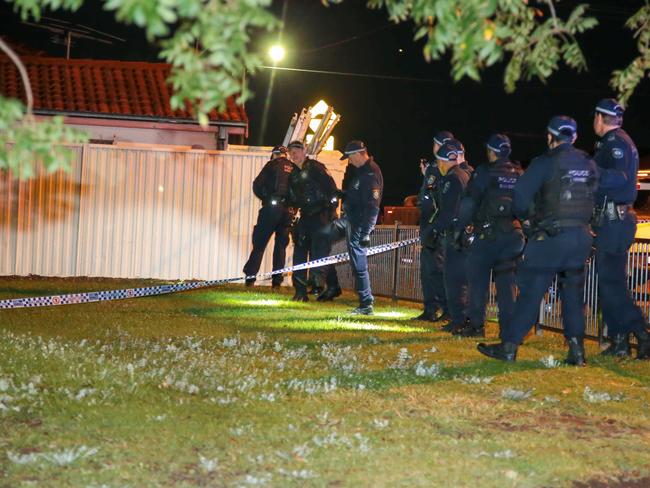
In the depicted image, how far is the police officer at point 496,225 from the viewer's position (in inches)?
372

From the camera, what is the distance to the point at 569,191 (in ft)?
25.6

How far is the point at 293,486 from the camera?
4.39 metres

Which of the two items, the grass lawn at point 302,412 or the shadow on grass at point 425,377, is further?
the shadow on grass at point 425,377

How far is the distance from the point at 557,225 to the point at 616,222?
0.94 m

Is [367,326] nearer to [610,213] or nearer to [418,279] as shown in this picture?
[610,213]

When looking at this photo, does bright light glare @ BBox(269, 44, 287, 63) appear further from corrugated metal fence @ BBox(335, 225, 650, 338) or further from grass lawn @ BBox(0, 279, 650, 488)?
corrugated metal fence @ BBox(335, 225, 650, 338)

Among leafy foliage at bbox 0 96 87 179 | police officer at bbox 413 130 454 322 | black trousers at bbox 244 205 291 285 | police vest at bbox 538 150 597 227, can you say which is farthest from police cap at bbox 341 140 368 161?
leafy foliage at bbox 0 96 87 179

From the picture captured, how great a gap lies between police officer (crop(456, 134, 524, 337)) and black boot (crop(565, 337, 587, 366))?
1130 mm

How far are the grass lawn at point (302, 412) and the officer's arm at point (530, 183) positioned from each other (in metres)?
1.34

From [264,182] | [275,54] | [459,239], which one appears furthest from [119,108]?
[459,239]

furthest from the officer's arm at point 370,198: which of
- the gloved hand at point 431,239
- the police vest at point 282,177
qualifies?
the police vest at point 282,177

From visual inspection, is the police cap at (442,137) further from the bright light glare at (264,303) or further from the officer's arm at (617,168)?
the bright light glare at (264,303)

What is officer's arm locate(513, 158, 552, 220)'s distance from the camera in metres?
7.85

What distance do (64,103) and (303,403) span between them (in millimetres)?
15381
